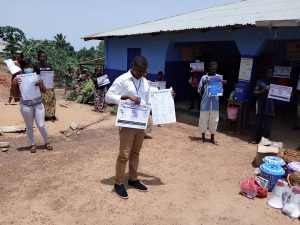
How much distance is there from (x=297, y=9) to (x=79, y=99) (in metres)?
8.04

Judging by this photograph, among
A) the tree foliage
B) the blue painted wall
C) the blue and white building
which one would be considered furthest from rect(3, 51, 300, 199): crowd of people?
the tree foliage

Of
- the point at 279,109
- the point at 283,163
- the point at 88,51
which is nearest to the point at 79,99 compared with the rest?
the point at 279,109

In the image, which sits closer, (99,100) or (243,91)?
(243,91)

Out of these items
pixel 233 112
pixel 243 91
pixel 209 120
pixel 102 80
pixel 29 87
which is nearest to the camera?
pixel 29 87

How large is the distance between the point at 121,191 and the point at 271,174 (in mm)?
2184

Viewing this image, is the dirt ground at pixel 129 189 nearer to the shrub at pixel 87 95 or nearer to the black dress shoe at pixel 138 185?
the black dress shoe at pixel 138 185

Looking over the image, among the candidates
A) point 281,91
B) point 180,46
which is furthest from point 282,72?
point 180,46

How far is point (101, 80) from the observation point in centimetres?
1046

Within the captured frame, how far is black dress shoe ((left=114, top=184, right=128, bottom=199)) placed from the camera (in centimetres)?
441

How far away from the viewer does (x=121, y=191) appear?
4.44m

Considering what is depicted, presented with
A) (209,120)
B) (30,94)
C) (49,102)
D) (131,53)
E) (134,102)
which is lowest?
(49,102)

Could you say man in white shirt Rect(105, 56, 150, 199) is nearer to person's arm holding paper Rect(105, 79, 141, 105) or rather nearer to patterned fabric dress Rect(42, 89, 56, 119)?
person's arm holding paper Rect(105, 79, 141, 105)

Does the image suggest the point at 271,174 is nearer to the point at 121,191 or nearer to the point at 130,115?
the point at 121,191

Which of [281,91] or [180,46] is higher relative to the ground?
[180,46]
